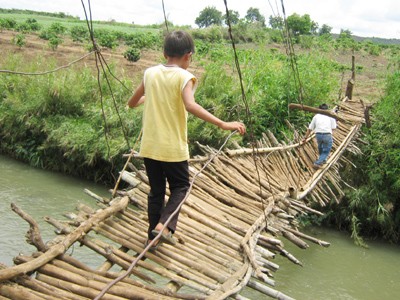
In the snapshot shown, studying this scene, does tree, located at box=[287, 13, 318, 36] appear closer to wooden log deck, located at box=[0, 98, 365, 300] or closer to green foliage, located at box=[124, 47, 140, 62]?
green foliage, located at box=[124, 47, 140, 62]

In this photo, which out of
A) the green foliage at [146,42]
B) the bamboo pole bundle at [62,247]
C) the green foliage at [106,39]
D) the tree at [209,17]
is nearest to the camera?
the bamboo pole bundle at [62,247]

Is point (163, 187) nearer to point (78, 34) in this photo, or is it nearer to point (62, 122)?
point (62, 122)

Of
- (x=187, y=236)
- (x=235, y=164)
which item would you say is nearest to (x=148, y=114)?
(x=187, y=236)

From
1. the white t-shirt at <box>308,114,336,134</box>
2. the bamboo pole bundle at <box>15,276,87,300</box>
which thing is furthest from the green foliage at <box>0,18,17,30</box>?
the bamboo pole bundle at <box>15,276,87,300</box>

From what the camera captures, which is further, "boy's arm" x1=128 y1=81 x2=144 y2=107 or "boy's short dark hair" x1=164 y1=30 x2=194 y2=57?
"boy's arm" x1=128 y1=81 x2=144 y2=107

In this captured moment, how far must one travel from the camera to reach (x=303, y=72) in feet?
24.2

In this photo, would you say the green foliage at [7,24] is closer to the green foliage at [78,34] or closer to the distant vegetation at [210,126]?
the green foliage at [78,34]

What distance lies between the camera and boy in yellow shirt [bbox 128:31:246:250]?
2.28 meters

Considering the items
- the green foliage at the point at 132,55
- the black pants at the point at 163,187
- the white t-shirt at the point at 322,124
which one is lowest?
the white t-shirt at the point at 322,124

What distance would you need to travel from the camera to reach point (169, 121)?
2.35 meters

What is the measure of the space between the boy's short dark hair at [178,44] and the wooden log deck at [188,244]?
2.71 feet

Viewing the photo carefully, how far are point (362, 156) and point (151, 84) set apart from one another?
4929 millimetres

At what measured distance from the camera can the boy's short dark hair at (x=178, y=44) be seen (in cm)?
228

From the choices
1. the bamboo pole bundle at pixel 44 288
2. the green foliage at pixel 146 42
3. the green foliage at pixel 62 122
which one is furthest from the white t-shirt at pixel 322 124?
the green foliage at pixel 146 42
